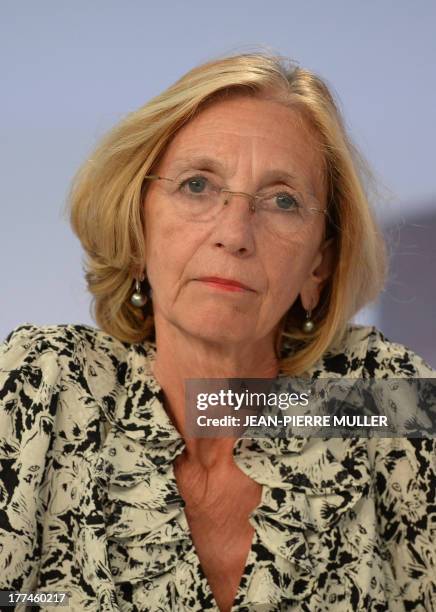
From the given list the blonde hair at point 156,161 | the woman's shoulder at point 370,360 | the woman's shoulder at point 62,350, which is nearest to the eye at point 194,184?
the blonde hair at point 156,161

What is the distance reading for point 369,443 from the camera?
2.13 metres

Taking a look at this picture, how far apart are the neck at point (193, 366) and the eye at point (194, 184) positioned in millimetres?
300

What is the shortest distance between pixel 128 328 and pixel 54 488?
0.46 meters

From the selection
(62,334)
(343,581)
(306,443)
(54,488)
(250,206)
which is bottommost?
(343,581)

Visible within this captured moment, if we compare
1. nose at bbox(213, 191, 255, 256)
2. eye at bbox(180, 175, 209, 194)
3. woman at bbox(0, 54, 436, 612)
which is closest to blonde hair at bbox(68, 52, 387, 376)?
woman at bbox(0, 54, 436, 612)

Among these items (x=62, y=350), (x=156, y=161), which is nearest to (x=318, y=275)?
(x=156, y=161)

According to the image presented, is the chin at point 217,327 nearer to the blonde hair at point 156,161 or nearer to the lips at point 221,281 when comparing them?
the lips at point 221,281

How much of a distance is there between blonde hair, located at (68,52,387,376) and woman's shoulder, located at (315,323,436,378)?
0.03 metres

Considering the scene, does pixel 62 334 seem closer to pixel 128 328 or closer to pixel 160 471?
pixel 128 328

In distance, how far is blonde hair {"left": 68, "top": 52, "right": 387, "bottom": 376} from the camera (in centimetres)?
207

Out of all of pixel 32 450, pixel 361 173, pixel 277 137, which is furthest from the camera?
pixel 361 173

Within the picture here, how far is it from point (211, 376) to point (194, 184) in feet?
1.39

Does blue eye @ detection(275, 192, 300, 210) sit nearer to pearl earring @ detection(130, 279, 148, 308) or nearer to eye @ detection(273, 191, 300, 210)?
eye @ detection(273, 191, 300, 210)

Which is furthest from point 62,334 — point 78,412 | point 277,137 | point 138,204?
point 277,137
